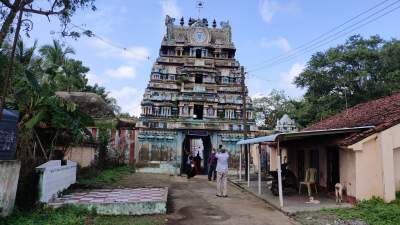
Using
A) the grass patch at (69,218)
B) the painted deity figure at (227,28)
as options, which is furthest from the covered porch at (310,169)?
the painted deity figure at (227,28)

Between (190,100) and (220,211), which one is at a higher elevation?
(190,100)

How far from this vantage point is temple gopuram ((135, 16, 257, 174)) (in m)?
25.8

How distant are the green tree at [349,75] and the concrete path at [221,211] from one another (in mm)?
17264

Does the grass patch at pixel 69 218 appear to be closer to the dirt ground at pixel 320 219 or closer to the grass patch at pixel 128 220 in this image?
the grass patch at pixel 128 220

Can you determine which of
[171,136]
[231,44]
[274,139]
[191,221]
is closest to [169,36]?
[231,44]

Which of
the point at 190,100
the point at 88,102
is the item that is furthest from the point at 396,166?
the point at 190,100

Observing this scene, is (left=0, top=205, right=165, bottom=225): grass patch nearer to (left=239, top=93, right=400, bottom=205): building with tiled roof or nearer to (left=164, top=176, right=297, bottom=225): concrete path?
(left=164, top=176, right=297, bottom=225): concrete path

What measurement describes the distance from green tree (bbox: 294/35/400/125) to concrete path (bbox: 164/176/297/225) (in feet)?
56.6

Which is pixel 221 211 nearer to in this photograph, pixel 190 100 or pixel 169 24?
pixel 190 100

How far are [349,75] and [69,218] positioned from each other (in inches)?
951

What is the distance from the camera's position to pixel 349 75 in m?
26.9

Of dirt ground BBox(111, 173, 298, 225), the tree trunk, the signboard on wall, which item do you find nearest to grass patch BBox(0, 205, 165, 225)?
dirt ground BBox(111, 173, 298, 225)

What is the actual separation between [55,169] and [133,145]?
16.2 m

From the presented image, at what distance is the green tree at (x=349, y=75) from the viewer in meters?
25.4
